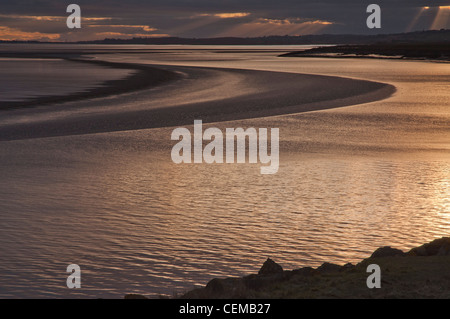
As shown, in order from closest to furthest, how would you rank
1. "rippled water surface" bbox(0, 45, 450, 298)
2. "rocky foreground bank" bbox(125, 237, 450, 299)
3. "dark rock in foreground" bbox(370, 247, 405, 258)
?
"rocky foreground bank" bbox(125, 237, 450, 299) < "dark rock in foreground" bbox(370, 247, 405, 258) < "rippled water surface" bbox(0, 45, 450, 298)

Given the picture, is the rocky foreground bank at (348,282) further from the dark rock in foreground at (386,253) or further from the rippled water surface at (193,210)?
the rippled water surface at (193,210)

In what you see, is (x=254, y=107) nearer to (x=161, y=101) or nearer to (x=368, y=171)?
(x=161, y=101)

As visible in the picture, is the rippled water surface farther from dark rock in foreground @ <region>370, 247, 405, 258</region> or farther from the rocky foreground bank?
the rocky foreground bank

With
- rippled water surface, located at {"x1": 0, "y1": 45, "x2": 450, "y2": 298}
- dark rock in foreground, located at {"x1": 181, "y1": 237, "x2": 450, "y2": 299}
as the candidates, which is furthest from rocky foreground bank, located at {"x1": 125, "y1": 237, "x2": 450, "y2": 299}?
rippled water surface, located at {"x1": 0, "y1": 45, "x2": 450, "y2": 298}

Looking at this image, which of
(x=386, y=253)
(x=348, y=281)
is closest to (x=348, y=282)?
(x=348, y=281)

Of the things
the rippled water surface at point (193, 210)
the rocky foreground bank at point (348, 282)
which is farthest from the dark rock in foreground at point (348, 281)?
the rippled water surface at point (193, 210)

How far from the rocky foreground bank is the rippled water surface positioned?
0.88 metres

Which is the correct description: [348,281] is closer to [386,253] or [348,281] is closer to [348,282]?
[348,282]

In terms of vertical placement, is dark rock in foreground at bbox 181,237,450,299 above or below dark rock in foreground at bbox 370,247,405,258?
below

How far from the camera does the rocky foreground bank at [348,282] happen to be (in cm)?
643

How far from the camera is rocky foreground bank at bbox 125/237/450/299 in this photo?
6.43 metres
